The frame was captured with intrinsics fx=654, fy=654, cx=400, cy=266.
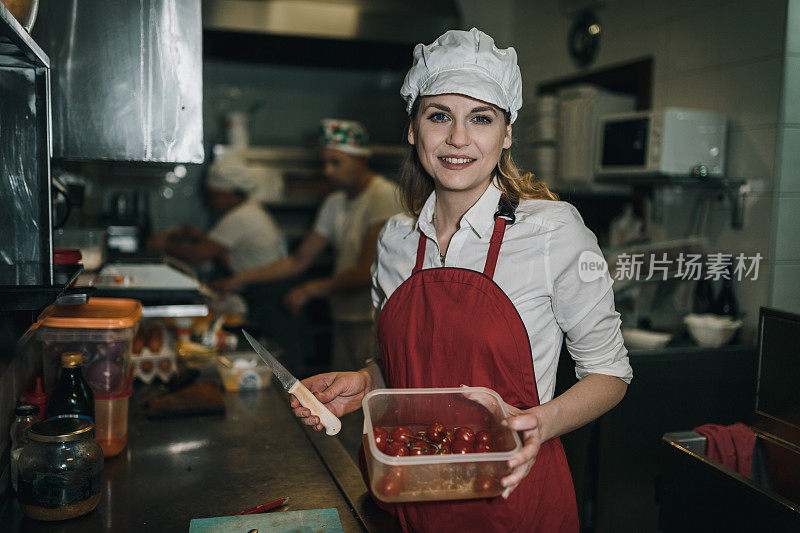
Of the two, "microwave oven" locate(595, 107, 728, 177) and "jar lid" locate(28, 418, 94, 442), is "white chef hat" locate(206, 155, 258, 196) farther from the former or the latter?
"jar lid" locate(28, 418, 94, 442)

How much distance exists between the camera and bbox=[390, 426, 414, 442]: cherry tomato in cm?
113

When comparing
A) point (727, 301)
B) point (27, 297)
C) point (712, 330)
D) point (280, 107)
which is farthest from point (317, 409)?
point (280, 107)

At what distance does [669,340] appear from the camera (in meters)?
2.65

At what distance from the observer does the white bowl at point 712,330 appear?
255 cm

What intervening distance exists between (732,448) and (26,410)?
1.78 meters

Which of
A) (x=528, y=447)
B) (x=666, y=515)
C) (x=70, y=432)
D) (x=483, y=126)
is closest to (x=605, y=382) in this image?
(x=528, y=447)

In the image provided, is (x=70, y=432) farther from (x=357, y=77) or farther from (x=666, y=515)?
(x=357, y=77)

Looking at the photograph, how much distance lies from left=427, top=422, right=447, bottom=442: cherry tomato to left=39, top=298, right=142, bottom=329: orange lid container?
833 millimetres

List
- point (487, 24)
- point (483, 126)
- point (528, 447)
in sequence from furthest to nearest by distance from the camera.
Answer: point (487, 24)
point (483, 126)
point (528, 447)

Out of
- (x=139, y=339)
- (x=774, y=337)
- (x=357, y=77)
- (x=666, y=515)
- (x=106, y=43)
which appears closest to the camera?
(x=106, y=43)

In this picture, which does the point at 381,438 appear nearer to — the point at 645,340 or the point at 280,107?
the point at 645,340

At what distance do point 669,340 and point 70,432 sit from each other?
2.23 meters

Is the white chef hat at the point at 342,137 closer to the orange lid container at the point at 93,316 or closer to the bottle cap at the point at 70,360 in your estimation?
the orange lid container at the point at 93,316

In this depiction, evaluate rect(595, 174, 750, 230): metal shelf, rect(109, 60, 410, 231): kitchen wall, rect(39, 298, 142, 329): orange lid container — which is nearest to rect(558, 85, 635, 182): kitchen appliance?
rect(595, 174, 750, 230): metal shelf
